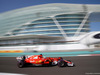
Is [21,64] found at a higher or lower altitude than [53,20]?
lower

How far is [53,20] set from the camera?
111 feet

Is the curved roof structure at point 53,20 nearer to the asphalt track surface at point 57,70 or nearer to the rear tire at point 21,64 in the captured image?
the rear tire at point 21,64

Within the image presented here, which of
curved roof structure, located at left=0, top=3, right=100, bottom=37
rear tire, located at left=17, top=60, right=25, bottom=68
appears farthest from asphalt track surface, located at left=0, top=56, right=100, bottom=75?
curved roof structure, located at left=0, top=3, right=100, bottom=37

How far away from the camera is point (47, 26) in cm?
3309

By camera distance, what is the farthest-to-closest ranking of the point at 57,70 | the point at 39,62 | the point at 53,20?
the point at 53,20 → the point at 39,62 → the point at 57,70

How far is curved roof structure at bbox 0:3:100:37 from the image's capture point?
32781 mm

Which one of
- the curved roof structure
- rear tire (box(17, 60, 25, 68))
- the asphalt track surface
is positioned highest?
the curved roof structure

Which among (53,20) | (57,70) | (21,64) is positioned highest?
(53,20)

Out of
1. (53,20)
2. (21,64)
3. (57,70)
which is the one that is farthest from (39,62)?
(53,20)

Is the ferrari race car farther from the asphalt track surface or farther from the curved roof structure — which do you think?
the curved roof structure

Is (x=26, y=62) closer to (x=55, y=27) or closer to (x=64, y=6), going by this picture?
(x=55, y=27)

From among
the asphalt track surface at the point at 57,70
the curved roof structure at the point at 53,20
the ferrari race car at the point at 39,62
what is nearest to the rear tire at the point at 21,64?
the ferrari race car at the point at 39,62

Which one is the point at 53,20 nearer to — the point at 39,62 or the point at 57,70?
the point at 39,62

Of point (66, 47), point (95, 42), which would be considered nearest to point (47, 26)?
point (66, 47)
